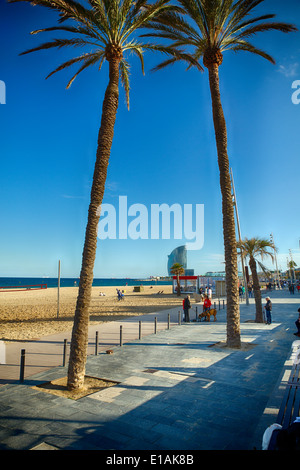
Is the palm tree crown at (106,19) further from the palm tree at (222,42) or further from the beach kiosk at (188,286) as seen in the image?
the beach kiosk at (188,286)

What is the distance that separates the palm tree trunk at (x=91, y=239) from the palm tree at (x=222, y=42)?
501cm

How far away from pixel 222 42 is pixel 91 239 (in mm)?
Result: 10451

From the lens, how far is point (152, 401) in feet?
19.3

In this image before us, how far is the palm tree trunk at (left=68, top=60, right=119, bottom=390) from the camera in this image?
705 cm

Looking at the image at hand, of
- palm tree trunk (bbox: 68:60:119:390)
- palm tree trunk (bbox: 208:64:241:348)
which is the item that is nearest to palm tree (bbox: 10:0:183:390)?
palm tree trunk (bbox: 68:60:119:390)

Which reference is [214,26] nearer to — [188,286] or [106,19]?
[106,19]

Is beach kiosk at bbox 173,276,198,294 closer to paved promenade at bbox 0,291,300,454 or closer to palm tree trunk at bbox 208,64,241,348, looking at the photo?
palm tree trunk at bbox 208,64,241,348

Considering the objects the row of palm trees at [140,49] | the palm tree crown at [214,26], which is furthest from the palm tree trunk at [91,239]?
the palm tree crown at [214,26]

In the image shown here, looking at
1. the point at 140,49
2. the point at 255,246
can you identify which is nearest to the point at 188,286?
the point at 255,246

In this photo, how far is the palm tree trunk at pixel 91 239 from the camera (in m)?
7.05

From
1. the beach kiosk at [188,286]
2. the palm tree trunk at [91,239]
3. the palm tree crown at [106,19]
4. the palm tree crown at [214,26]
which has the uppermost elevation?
the palm tree crown at [214,26]

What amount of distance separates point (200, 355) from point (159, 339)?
314 centimetres

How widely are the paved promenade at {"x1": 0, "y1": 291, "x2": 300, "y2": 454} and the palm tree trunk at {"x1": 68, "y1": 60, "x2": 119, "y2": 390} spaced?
0.92 m
